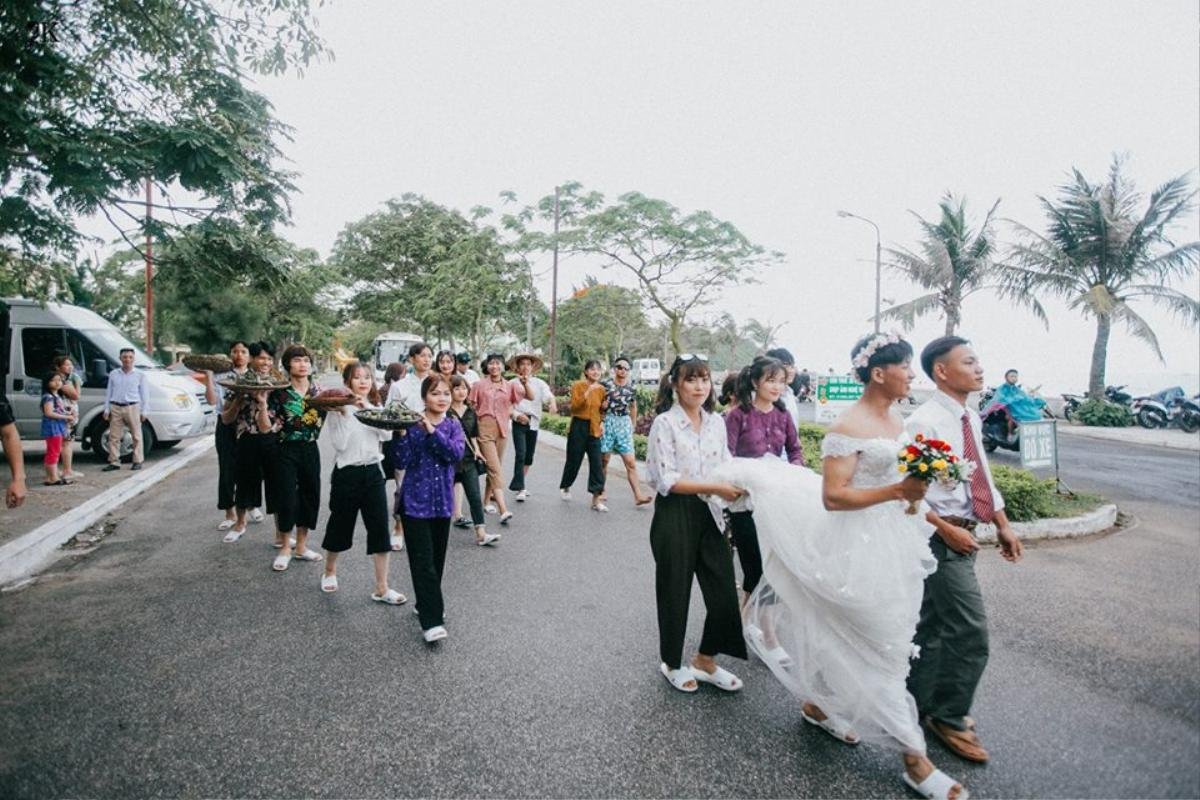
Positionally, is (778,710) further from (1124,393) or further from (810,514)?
(1124,393)

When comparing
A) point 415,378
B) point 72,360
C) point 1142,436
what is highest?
point 72,360

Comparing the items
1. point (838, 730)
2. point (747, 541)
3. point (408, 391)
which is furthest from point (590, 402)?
point (838, 730)

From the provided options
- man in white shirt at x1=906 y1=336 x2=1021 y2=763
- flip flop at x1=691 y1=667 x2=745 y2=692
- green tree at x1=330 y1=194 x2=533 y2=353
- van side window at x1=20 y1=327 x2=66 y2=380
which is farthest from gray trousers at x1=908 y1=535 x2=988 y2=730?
green tree at x1=330 y1=194 x2=533 y2=353

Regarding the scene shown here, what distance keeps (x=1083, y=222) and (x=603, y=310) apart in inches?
663

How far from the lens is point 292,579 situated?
5090 millimetres

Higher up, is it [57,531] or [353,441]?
[353,441]

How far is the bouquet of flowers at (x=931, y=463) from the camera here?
2379 mm

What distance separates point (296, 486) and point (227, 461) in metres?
1.49

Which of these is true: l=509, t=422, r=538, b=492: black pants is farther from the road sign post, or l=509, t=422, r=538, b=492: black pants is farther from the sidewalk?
the sidewalk

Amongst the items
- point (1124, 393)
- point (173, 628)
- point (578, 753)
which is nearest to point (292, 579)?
point (173, 628)

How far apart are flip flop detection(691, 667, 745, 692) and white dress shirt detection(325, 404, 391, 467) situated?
2803 mm

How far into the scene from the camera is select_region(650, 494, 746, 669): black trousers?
3.30 meters

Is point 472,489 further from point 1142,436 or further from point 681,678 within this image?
point 1142,436

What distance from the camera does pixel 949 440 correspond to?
2.94 metres
